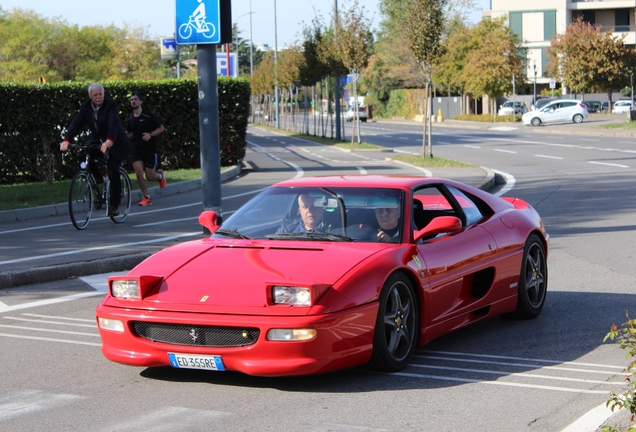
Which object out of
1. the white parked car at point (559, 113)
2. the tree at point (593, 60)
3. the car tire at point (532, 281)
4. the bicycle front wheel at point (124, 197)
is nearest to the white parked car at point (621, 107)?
the tree at point (593, 60)

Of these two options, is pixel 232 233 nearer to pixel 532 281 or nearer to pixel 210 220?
pixel 210 220

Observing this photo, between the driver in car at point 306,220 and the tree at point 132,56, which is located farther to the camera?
the tree at point 132,56

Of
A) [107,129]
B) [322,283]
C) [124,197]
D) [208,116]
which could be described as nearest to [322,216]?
[322,283]

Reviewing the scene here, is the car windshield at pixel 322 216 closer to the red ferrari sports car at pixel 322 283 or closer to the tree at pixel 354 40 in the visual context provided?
the red ferrari sports car at pixel 322 283

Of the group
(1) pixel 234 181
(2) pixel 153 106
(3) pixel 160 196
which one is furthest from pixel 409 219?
(2) pixel 153 106

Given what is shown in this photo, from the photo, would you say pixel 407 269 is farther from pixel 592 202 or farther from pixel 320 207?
pixel 592 202

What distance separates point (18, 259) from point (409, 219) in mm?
5751

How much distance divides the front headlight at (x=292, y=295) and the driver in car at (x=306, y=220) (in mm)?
1130

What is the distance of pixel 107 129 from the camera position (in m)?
13.3

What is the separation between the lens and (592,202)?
1614 centimetres

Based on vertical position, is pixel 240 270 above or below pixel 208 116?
below

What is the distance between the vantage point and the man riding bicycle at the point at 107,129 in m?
13.1

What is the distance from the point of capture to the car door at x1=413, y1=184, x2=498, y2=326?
6164 mm

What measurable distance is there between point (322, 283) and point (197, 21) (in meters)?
6.61
